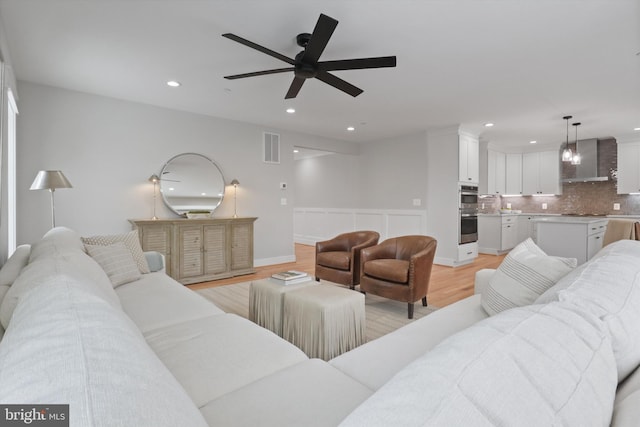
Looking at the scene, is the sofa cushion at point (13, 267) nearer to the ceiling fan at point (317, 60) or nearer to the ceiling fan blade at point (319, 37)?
the ceiling fan at point (317, 60)

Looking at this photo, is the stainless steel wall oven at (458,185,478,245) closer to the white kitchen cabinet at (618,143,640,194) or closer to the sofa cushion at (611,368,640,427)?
the white kitchen cabinet at (618,143,640,194)

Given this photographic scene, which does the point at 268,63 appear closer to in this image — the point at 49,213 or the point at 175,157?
the point at 175,157

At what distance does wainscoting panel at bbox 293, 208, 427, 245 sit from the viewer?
6418 millimetres

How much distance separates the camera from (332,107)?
179 inches

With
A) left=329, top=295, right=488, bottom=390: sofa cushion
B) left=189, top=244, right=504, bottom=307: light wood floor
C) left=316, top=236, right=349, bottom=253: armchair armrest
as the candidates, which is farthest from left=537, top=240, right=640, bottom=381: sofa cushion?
left=316, top=236, right=349, bottom=253: armchair armrest

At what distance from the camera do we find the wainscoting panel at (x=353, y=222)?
6.42 meters

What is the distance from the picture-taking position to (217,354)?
132 cm

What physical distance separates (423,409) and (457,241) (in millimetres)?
5798

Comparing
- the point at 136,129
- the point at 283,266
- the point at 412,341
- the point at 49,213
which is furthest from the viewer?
the point at 283,266

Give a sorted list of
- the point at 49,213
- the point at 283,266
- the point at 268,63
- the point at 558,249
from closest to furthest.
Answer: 1. the point at 268,63
2. the point at 49,213
3. the point at 558,249
4. the point at 283,266

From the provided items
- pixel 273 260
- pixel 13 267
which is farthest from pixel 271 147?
pixel 13 267

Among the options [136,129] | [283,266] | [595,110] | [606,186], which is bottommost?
[283,266]

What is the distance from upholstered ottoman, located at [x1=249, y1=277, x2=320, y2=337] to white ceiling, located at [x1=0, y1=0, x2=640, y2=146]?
2088 mm

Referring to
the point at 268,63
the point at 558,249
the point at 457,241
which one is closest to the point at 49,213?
the point at 268,63
